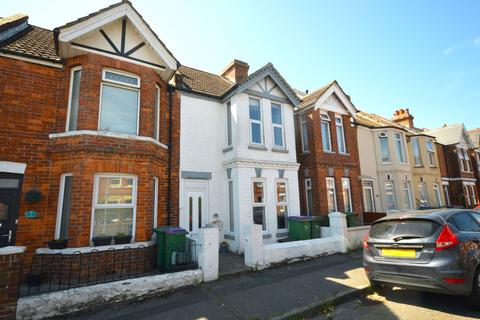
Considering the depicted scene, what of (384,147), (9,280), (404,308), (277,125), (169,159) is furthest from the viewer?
(384,147)

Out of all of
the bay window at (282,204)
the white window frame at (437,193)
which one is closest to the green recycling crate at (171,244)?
the bay window at (282,204)

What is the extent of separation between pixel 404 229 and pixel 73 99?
9.04 meters

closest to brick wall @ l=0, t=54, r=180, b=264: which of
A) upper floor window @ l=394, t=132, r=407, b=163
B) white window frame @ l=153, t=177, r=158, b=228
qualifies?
white window frame @ l=153, t=177, r=158, b=228

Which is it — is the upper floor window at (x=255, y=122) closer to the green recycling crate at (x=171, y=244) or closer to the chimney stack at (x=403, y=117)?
the green recycling crate at (x=171, y=244)

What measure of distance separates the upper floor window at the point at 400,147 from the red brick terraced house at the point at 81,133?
15213 millimetres

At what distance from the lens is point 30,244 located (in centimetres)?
625

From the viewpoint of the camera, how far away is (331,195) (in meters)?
12.0

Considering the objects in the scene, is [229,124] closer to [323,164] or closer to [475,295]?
[323,164]

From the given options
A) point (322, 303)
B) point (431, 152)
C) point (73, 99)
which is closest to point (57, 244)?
point (73, 99)

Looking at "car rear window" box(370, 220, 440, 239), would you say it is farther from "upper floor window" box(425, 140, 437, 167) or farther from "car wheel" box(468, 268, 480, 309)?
"upper floor window" box(425, 140, 437, 167)

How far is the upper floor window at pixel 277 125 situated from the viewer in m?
10.8

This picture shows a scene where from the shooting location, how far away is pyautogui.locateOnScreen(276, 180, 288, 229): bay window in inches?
398

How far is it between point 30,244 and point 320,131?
38.3 ft

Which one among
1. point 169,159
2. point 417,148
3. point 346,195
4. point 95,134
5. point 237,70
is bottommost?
point 346,195
